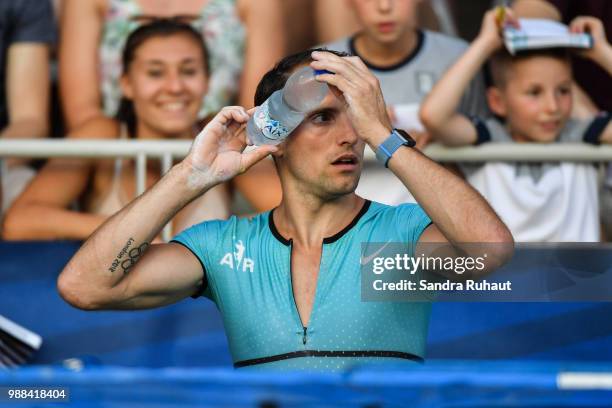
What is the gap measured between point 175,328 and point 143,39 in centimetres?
118

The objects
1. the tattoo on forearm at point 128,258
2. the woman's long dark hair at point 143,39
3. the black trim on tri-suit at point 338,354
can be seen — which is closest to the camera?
the black trim on tri-suit at point 338,354

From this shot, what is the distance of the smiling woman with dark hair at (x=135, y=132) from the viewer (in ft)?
15.0

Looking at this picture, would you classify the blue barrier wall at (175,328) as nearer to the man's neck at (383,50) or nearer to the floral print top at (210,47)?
the floral print top at (210,47)

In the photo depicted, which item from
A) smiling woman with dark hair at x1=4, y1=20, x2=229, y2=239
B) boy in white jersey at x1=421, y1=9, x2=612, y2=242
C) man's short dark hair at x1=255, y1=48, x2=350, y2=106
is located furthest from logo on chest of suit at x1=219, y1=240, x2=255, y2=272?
boy in white jersey at x1=421, y1=9, x2=612, y2=242

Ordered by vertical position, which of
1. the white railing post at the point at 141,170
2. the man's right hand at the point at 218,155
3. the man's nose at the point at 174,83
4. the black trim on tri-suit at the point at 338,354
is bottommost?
the black trim on tri-suit at the point at 338,354

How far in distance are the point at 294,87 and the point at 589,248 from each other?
148 cm

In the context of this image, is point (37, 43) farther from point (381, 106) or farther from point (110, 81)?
point (381, 106)

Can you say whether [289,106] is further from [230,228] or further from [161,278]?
[161,278]

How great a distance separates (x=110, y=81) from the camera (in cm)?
505

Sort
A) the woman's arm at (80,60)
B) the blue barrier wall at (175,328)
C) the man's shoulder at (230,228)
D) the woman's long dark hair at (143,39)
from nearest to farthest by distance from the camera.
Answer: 1. the man's shoulder at (230,228)
2. the blue barrier wall at (175,328)
3. the woman's long dark hair at (143,39)
4. the woman's arm at (80,60)

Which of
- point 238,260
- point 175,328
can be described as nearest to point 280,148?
point 238,260

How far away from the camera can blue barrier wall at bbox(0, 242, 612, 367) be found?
4.37 metres

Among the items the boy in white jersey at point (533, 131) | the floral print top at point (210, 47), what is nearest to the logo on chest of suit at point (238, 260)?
the boy in white jersey at point (533, 131)

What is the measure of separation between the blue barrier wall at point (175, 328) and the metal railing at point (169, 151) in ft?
1.13
